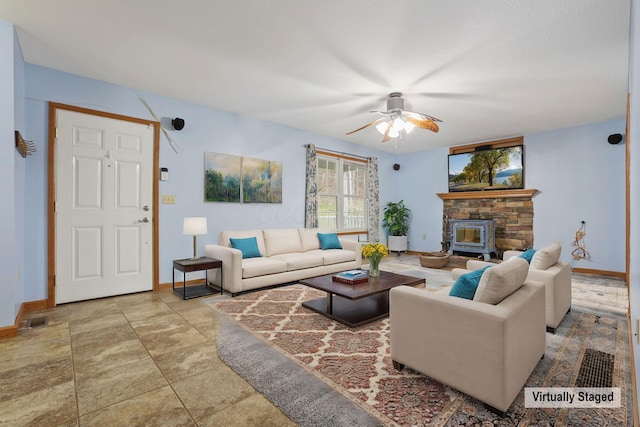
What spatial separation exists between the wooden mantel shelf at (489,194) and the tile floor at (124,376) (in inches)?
232

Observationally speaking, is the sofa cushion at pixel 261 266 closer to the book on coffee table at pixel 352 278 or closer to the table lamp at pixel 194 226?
the table lamp at pixel 194 226

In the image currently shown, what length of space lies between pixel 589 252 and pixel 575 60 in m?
3.86

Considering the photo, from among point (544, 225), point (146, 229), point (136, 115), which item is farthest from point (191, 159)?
point (544, 225)

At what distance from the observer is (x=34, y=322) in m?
2.95

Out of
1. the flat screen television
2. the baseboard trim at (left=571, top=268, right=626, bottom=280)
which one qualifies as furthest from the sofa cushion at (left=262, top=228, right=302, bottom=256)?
the baseboard trim at (left=571, top=268, right=626, bottom=280)

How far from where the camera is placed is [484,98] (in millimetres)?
4145

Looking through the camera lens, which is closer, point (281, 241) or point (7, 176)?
point (7, 176)

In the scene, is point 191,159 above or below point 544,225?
above

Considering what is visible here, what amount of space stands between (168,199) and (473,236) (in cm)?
592

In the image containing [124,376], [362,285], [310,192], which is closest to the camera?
[124,376]

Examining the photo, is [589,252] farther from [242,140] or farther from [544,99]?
[242,140]

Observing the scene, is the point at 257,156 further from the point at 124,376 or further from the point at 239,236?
the point at 124,376

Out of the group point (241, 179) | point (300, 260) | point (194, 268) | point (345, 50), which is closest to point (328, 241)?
point (300, 260)

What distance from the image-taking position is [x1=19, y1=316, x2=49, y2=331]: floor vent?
9.28 ft
